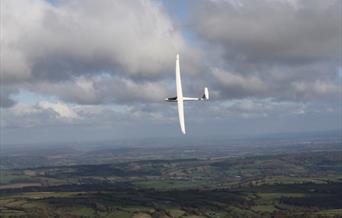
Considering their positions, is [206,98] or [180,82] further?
A: [206,98]

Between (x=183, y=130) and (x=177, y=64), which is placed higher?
(x=177, y=64)

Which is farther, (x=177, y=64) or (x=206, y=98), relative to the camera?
(x=206, y=98)

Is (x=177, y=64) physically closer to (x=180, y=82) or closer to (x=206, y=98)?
(x=180, y=82)

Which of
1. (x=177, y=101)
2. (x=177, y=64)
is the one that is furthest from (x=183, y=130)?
(x=177, y=64)

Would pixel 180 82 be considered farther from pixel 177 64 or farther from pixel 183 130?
pixel 183 130

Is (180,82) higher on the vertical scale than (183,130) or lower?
higher

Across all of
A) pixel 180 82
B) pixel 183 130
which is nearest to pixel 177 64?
pixel 180 82

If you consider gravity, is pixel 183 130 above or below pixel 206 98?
below
